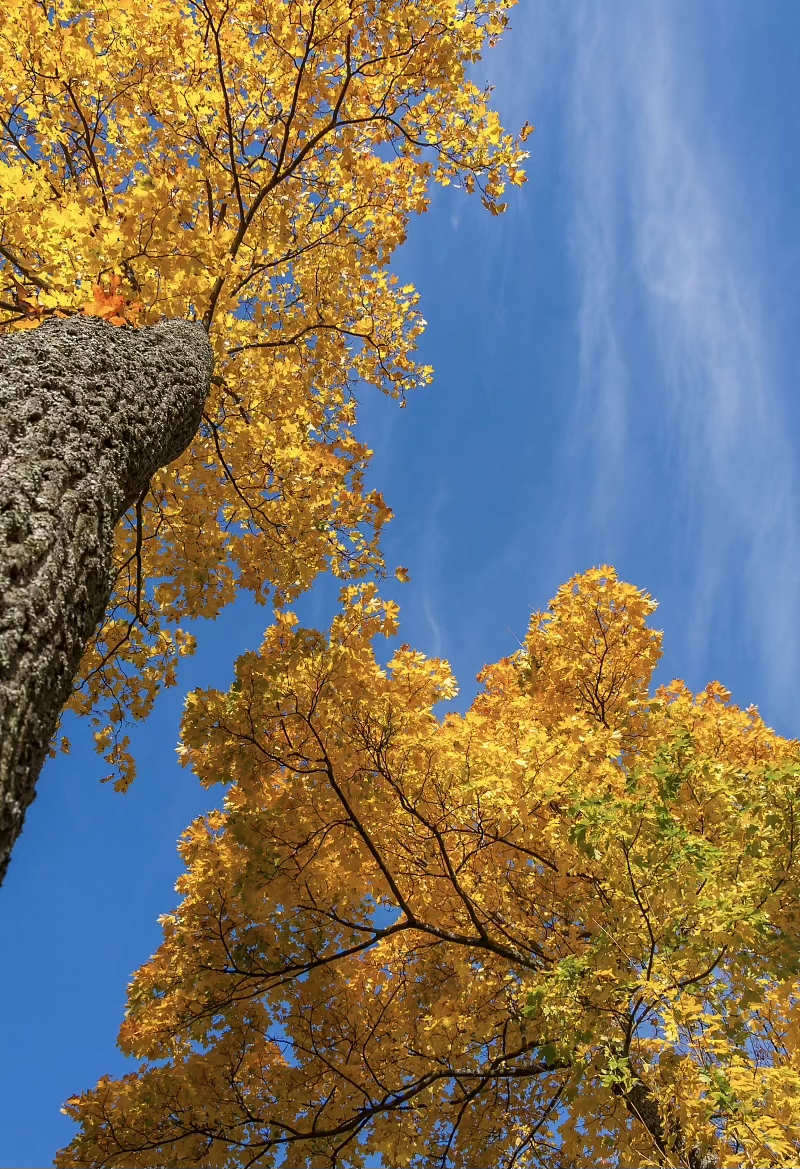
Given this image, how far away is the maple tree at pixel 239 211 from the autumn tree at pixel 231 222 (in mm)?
19

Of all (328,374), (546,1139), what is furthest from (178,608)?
(546,1139)

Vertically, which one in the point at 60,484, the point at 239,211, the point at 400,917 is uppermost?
the point at 239,211

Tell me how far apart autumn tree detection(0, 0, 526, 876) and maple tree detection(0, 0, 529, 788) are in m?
0.02

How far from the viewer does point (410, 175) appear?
6.12m

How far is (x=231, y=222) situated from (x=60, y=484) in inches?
177

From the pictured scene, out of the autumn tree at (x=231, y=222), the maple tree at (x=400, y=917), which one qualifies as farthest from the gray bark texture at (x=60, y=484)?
the maple tree at (x=400, y=917)

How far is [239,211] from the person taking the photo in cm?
549

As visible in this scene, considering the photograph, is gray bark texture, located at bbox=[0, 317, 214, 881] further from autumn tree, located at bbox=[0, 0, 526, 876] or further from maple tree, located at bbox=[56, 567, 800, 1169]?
maple tree, located at bbox=[56, 567, 800, 1169]

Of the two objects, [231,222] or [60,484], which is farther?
[231,222]

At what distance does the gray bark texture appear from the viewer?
171 centimetres

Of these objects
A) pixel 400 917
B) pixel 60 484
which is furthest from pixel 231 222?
pixel 400 917

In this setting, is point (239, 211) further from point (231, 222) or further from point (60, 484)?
point (60, 484)

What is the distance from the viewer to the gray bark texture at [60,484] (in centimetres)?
171

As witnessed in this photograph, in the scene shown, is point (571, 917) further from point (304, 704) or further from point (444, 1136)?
point (304, 704)
